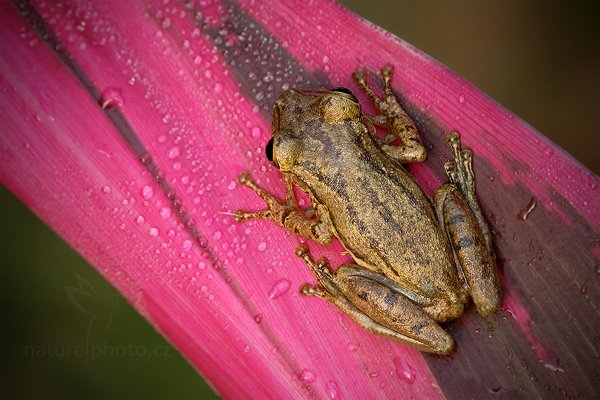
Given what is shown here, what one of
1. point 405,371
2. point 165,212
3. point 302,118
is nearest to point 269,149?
point 302,118

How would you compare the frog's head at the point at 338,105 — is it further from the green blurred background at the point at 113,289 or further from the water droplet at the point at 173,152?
the green blurred background at the point at 113,289

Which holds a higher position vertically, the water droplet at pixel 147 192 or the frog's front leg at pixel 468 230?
the water droplet at pixel 147 192

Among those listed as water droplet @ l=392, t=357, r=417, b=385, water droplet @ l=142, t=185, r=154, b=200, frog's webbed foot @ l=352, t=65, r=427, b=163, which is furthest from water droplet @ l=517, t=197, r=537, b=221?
water droplet @ l=142, t=185, r=154, b=200

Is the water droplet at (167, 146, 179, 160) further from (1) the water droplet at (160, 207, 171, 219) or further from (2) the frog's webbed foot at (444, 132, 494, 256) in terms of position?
(2) the frog's webbed foot at (444, 132, 494, 256)

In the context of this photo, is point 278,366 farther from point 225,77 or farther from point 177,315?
point 225,77

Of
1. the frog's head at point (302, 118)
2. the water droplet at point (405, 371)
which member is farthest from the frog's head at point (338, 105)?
the water droplet at point (405, 371)

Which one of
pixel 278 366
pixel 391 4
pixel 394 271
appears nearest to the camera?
pixel 278 366

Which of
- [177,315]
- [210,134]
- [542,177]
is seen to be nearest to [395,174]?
[542,177]
